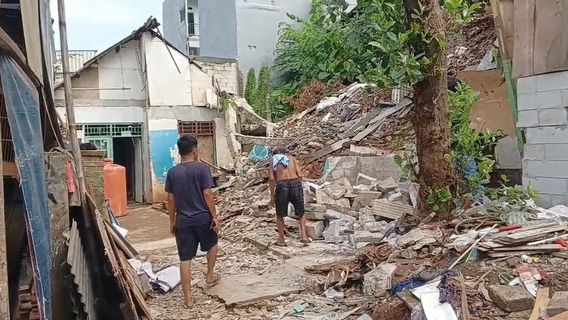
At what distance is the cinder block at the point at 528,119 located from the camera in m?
5.20

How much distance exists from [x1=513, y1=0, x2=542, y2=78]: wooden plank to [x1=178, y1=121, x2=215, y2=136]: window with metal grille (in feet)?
42.1

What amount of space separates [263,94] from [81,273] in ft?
49.2

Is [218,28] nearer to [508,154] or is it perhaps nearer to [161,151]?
[161,151]

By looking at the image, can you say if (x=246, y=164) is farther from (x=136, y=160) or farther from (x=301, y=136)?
(x=136, y=160)

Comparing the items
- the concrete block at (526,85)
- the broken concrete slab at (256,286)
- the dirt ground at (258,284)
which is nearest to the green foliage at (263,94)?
the dirt ground at (258,284)

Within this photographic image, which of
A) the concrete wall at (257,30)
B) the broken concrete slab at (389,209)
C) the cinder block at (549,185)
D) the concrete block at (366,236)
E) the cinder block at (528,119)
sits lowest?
the concrete block at (366,236)

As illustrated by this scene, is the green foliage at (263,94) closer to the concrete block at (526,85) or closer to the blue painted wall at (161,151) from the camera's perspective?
the blue painted wall at (161,151)

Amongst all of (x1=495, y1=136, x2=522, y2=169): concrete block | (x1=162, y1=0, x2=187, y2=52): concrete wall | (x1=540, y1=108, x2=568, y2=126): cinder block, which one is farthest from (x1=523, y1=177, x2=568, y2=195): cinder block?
(x1=162, y1=0, x2=187, y2=52): concrete wall

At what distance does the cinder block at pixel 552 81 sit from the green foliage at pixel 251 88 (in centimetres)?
1446

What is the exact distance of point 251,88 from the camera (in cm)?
1953

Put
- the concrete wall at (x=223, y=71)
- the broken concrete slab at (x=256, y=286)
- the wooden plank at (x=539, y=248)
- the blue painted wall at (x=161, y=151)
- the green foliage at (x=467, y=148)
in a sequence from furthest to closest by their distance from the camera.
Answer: the concrete wall at (x=223, y=71) → the blue painted wall at (x=161, y=151) → the green foliage at (x=467, y=148) → the broken concrete slab at (x=256, y=286) → the wooden plank at (x=539, y=248)

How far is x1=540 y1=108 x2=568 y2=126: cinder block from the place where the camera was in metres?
4.93

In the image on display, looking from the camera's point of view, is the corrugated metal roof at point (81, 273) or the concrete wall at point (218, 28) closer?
the corrugated metal roof at point (81, 273)

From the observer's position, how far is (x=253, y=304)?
5.00m
